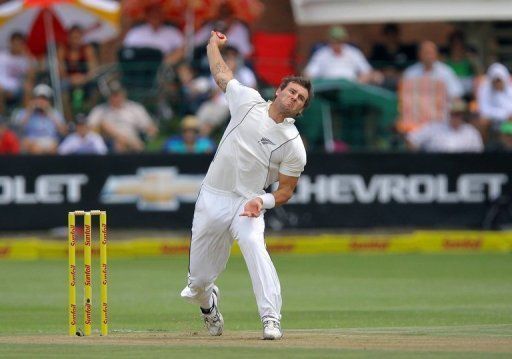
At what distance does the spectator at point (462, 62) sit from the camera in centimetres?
1766

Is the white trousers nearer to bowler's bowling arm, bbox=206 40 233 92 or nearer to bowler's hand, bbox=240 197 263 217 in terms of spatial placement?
bowler's hand, bbox=240 197 263 217

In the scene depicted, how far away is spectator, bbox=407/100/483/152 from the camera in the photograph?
1689 cm

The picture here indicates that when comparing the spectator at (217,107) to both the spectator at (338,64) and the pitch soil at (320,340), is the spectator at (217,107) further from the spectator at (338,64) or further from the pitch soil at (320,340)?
the pitch soil at (320,340)

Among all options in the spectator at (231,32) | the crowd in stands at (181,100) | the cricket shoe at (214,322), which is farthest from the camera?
the spectator at (231,32)

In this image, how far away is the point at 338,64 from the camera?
1723cm

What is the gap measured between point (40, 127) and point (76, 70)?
3.67 ft

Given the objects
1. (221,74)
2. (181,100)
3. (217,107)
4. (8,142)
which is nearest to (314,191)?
(217,107)

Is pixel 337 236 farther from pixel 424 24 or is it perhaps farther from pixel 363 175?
pixel 424 24

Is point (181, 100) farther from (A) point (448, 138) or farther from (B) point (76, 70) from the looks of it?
(A) point (448, 138)

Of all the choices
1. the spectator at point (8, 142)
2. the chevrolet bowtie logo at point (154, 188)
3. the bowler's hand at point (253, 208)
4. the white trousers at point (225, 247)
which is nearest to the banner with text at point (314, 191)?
the chevrolet bowtie logo at point (154, 188)

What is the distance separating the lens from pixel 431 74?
1688 cm

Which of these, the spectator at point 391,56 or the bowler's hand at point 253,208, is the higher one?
the spectator at point 391,56

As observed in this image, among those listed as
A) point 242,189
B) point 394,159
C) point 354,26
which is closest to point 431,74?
point 394,159

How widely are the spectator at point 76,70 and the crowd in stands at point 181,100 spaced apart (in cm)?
1
